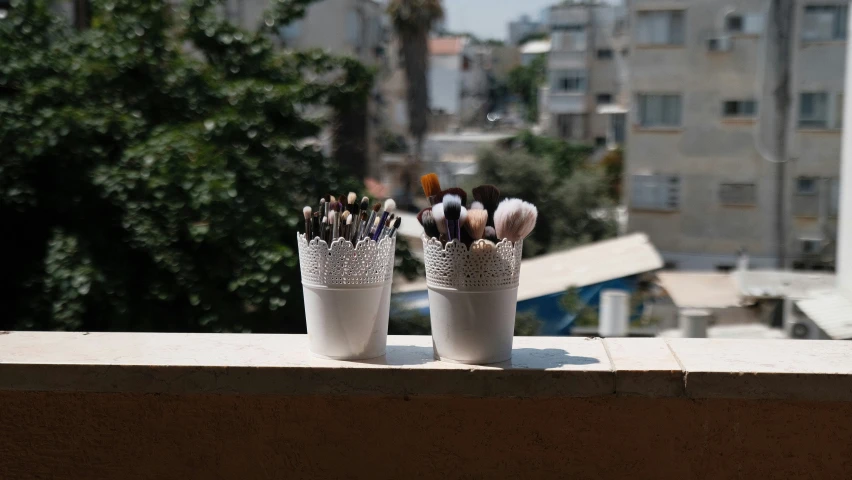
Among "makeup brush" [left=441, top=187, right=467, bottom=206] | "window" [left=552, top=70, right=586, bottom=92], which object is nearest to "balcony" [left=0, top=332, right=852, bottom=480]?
"makeup brush" [left=441, top=187, right=467, bottom=206]

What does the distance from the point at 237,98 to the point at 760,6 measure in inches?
887

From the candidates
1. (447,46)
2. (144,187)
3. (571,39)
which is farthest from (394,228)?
(447,46)

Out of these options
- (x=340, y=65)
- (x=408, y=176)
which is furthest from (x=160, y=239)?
(x=408, y=176)

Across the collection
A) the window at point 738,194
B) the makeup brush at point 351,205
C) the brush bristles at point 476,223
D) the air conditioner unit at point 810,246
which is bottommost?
the air conditioner unit at point 810,246

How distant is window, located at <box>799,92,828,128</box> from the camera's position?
84.2ft

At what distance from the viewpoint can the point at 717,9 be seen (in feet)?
90.0

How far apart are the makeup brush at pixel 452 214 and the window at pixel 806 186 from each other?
86.8 feet

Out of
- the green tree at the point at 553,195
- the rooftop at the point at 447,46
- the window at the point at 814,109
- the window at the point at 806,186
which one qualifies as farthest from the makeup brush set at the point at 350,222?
the rooftop at the point at 447,46

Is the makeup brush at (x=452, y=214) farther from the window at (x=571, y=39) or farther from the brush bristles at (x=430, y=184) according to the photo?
the window at (x=571, y=39)

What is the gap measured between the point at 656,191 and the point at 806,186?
4191 millimetres

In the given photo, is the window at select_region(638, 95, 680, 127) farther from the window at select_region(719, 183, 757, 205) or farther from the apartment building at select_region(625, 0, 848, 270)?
the window at select_region(719, 183, 757, 205)

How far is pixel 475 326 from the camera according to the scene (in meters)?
2.15

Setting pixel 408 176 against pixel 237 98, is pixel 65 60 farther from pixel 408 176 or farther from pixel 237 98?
pixel 408 176

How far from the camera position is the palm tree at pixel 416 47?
35.8 m
